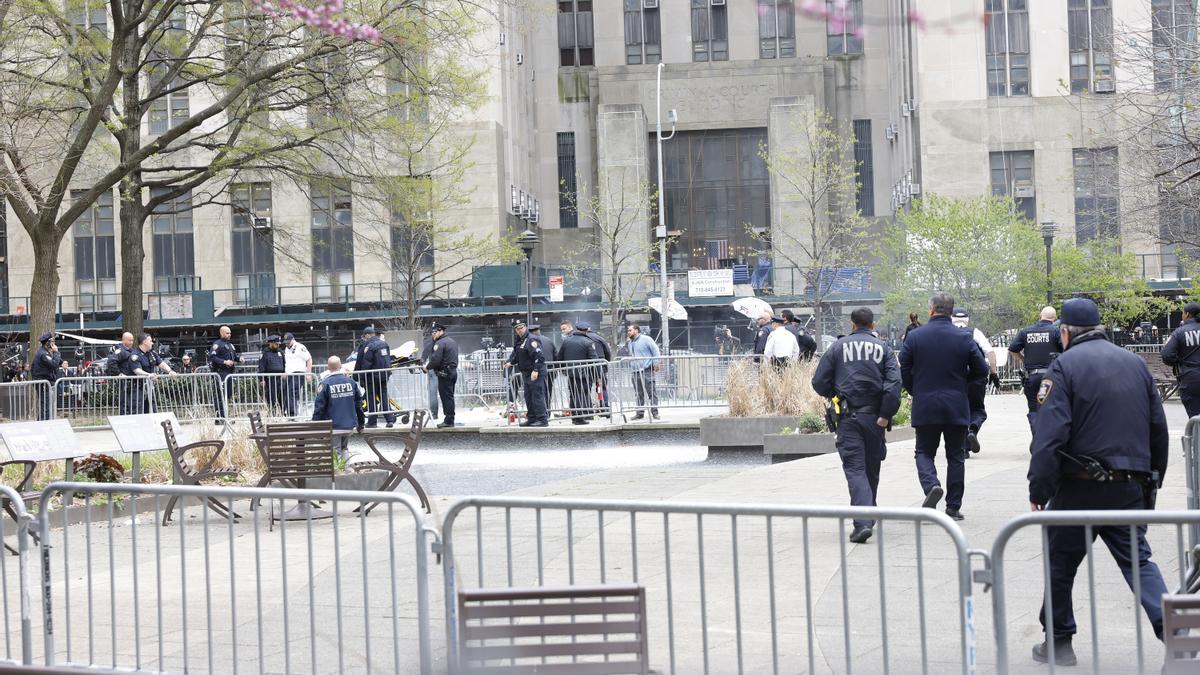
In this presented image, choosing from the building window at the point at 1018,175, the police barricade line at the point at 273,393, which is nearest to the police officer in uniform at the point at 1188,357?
the police barricade line at the point at 273,393

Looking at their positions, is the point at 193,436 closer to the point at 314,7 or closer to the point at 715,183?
the point at 314,7

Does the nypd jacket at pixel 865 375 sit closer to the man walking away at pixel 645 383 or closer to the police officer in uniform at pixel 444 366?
the man walking away at pixel 645 383

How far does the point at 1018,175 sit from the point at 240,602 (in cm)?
5112

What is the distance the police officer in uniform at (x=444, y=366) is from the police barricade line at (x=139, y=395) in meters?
4.55

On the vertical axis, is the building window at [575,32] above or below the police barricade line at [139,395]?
above

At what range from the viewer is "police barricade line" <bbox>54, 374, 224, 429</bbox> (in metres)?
24.3

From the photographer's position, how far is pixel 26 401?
23.5m

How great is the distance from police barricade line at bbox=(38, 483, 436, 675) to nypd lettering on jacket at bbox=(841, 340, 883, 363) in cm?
388

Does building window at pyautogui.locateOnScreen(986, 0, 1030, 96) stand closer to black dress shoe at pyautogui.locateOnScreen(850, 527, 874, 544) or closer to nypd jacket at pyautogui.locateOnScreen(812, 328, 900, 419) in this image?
nypd jacket at pyautogui.locateOnScreen(812, 328, 900, 419)

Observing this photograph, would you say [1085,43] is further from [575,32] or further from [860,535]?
[860,535]

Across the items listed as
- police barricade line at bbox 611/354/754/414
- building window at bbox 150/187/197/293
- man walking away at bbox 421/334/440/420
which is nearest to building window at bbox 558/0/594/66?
building window at bbox 150/187/197/293

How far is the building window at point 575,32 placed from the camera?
213 ft

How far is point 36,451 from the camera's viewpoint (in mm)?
12320

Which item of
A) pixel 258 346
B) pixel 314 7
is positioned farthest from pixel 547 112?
pixel 314 7
